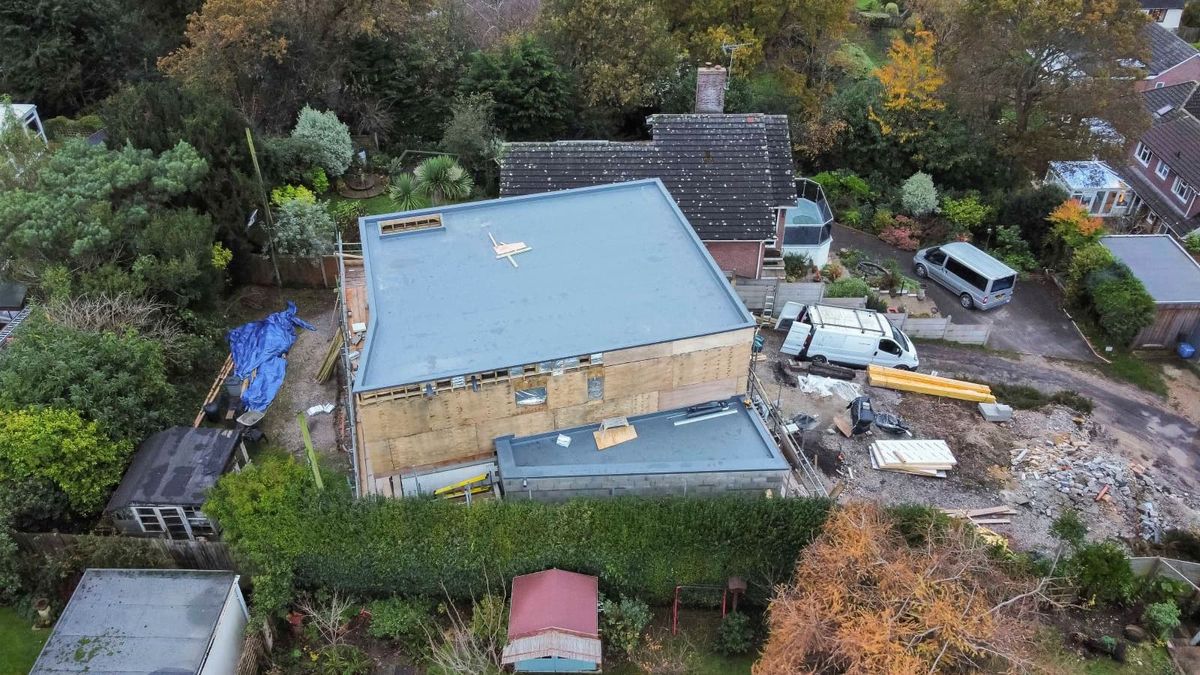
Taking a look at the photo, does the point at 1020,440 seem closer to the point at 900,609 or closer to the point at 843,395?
the point at 843,395

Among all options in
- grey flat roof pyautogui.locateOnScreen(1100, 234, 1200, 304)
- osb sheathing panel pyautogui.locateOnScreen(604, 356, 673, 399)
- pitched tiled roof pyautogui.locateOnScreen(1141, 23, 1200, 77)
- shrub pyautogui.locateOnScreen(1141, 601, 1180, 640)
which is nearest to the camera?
shrub pyautogui.locateOnScreen(1141, 601, 1180, 640)

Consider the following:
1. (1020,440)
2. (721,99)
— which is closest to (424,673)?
(1020,440)

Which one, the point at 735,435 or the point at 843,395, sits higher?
the point at 735,435

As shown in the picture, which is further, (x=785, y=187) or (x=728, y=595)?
(x=785, y=187)

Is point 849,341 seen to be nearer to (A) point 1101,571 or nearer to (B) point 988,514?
(B) point 988,514

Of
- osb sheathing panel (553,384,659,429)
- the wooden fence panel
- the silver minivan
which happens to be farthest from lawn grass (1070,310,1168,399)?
the wooden fence panel

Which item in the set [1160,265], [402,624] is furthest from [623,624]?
[1160,265]

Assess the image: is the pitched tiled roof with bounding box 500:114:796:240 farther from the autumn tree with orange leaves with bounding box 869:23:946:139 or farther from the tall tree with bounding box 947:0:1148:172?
the tall tree with bounding box 947:0:1148:172
